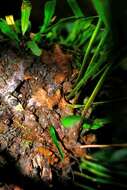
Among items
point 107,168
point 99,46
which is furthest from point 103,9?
point 107,168

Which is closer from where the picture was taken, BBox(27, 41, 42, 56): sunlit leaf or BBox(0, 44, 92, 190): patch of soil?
BBox(0, 44, 92, 190): patch of soil

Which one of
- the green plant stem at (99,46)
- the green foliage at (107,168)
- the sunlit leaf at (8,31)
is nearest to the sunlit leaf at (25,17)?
the sunlit leaf at (8,31)

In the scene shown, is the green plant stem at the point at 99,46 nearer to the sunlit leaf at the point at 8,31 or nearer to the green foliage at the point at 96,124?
the green foliage at the point at 96,124

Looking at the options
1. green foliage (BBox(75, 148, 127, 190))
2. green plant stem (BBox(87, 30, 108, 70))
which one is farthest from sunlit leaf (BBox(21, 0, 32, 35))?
green foliage (BBox(75, 148, 127, 190))

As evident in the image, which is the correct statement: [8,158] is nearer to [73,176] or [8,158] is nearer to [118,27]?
[73,176]

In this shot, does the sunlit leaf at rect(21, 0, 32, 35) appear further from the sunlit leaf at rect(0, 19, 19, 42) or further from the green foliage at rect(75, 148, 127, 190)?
the green foliage at rect(75, 148, 127, 190)

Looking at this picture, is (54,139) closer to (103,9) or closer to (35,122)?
(35,122)

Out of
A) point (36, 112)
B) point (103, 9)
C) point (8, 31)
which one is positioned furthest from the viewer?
point (8, 31)
